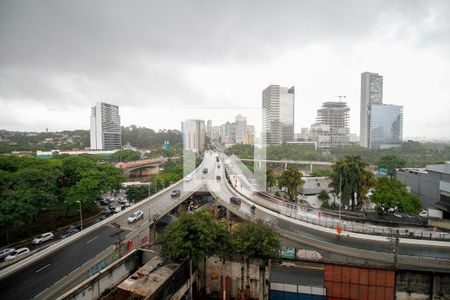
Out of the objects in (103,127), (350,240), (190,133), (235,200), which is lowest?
(350,240)

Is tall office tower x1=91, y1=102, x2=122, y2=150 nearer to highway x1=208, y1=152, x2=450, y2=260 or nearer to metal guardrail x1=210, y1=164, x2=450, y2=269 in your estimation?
highway x1=208, y1=152, x2=450, y2=260

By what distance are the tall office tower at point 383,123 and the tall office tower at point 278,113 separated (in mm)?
29148

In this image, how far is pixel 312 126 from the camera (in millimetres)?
103750

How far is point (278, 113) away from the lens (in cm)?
8688

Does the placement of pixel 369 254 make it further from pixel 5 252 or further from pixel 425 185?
pixel 5 252

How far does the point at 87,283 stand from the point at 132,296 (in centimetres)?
200

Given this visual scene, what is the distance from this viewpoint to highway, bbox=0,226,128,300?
1006 cm

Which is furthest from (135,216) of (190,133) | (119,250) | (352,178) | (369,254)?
(190,133)

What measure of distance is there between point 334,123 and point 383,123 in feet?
58.9

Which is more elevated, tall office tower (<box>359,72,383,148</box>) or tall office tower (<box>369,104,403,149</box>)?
tall office tower (<box>359,72,383,148</box>)

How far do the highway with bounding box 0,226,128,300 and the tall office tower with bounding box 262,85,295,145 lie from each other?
243ft

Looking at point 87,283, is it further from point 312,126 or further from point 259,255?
point 312,126

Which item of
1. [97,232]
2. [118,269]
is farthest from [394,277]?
[97,232]

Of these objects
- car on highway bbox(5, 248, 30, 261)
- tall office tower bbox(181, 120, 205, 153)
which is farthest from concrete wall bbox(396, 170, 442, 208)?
car on highway bbox(5, 248, 30, 261)
